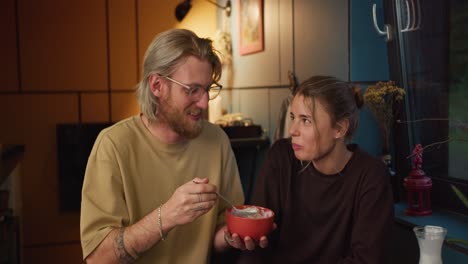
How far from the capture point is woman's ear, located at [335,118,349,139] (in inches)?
63.7

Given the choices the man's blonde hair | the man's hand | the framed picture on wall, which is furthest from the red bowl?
the framed picture on wall

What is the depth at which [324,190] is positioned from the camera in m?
1.61

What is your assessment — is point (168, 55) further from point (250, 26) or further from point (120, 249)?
point (250, 26)

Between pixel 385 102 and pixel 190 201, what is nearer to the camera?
pixel 190 201

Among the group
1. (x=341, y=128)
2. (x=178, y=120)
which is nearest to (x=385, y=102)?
(x=341, y=128)

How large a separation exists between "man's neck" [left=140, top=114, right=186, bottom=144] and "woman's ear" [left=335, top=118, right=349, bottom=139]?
560 mm

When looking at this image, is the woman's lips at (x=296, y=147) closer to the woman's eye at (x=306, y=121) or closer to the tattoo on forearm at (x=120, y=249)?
the woman's eye at (x=306, y=121)

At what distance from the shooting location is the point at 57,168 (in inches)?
173

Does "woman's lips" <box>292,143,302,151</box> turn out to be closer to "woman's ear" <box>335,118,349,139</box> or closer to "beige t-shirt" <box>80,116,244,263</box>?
"woman's ear" <box>335,118,349,139</box>

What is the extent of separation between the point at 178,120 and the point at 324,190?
1.86 feet

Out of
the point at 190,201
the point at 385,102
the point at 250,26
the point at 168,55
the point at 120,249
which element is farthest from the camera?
the point at 250,26

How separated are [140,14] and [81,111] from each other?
3.66 ft

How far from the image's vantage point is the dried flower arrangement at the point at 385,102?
2.05m

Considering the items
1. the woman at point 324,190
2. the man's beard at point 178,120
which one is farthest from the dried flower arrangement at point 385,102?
the man's beard at point 178,120
